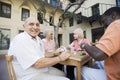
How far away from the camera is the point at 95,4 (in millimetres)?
15602

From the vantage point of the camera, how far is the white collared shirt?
179 centimetres

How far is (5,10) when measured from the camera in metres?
12.9

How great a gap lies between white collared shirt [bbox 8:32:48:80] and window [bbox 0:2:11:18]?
11613 mm

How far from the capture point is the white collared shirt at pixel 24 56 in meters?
1.79

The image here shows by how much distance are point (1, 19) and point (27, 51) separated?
11.7m

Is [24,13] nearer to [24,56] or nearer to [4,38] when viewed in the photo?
[4,38]

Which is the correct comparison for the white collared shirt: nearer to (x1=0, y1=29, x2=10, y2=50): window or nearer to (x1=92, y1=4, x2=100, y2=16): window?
(x1=0, y1=29, x2=10, y2=50): window

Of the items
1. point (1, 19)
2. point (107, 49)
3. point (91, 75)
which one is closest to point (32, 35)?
point (91, 75)

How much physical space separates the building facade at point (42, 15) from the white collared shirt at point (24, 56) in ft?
28.2

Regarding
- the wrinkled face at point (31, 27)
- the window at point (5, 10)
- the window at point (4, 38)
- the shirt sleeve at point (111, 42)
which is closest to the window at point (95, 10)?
the window at point (5, 10)

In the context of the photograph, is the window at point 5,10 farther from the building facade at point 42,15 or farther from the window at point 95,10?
the window at point 95,10

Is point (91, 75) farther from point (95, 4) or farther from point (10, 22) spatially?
point (95, 4)

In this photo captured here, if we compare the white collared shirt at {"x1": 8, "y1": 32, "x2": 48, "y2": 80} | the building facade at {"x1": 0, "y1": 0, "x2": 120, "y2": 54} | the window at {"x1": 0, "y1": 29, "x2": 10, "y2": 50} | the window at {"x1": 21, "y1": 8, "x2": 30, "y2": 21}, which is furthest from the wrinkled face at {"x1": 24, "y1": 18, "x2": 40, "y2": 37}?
the window at {"x1": 21, "y1": 8, "x2": 30, "y2": 21}

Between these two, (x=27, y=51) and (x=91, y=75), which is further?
(x=91, y=75)
